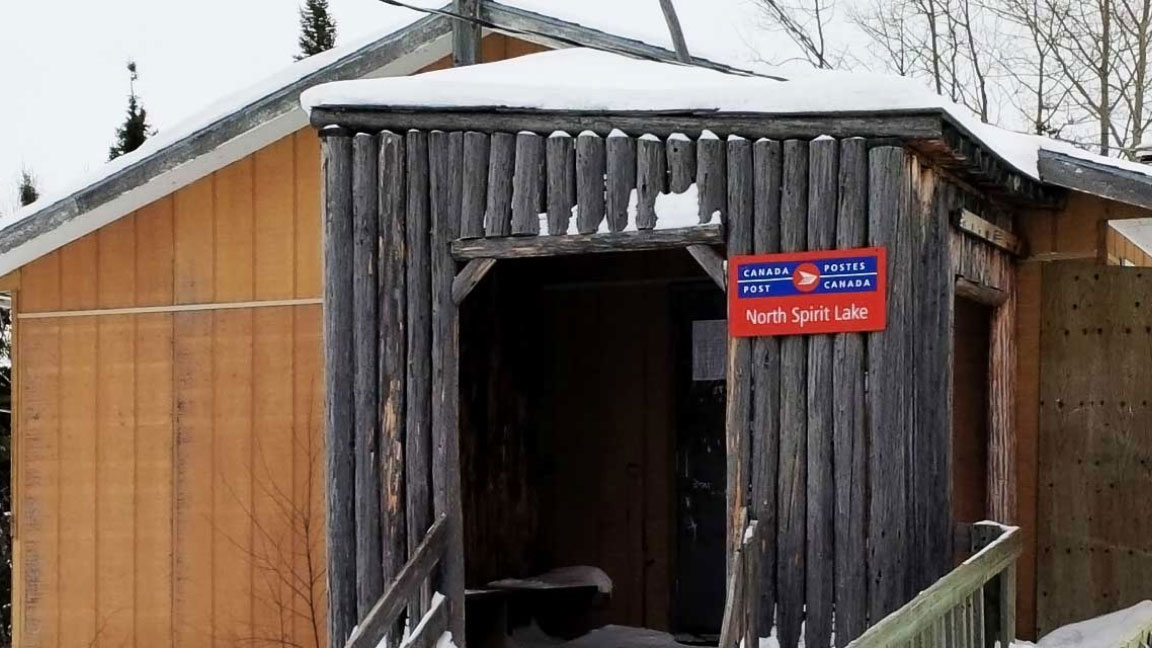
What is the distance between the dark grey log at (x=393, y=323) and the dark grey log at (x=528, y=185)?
0.64 m

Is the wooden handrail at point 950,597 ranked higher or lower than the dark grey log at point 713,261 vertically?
lower

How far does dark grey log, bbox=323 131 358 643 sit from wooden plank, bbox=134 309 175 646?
311cm

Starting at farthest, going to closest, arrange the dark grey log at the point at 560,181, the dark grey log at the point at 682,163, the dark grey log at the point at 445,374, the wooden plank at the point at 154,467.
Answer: the wooden plank at the point at 154,467
the dark grey log at the point at 445,374
the dark grey log at the point at 560,181
the dark grey log at the point at 682,163

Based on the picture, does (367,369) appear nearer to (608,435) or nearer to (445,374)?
(445,374)

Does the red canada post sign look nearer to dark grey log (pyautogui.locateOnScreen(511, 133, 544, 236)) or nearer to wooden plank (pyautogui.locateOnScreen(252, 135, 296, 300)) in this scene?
dark grey log (pyautogui.locateOnScreen(511, 133, 544, 236))

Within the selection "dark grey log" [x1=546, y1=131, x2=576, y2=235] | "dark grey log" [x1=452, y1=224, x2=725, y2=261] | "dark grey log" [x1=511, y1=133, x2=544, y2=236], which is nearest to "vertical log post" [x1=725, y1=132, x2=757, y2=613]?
"dark grey log" [x1=452, y1=224, x2=725, y2=261]

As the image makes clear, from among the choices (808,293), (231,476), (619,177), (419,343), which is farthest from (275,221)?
(808,293)

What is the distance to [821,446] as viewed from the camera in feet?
21.8

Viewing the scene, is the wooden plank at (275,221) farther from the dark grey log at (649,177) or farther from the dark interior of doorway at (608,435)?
the dark grey log at (649,177)

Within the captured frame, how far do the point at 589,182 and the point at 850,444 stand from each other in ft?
5.96

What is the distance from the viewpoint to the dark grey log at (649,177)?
6.93 meters

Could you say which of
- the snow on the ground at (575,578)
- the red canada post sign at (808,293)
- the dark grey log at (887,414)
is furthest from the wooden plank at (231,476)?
the dark grey log at (887,414)

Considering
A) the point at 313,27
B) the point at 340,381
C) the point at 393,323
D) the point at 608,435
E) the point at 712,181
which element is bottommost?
the point at 608,435

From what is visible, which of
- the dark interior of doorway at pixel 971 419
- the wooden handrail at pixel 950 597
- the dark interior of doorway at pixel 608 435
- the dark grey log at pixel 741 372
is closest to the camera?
the wooden handrail at pixel 950 597
